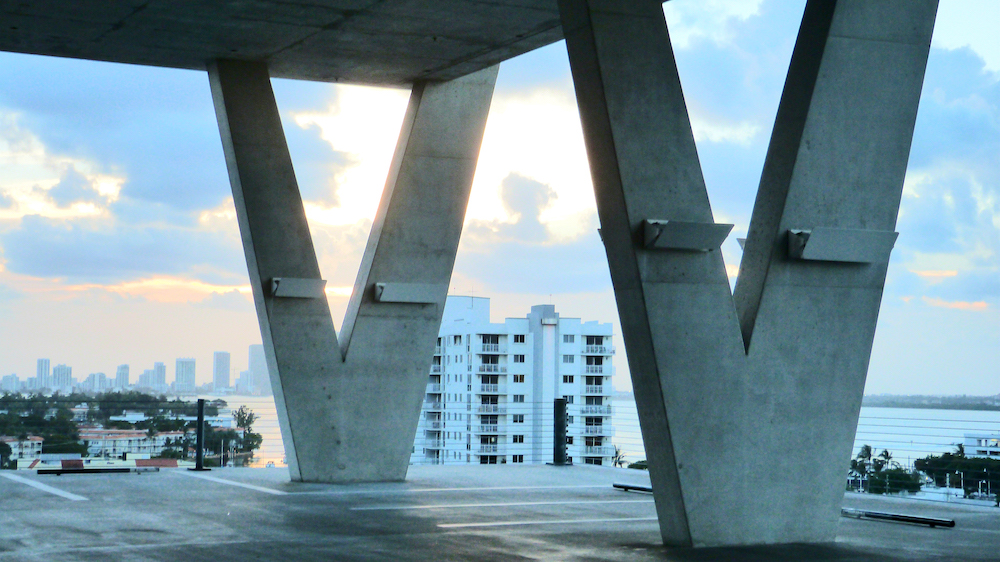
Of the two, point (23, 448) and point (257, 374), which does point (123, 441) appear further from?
point (257, 374)

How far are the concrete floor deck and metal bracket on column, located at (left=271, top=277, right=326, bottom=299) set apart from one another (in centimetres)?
273

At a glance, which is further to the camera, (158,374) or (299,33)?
(158,374)

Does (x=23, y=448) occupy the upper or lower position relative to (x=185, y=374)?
lower

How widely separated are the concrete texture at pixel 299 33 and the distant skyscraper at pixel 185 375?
6819 cm

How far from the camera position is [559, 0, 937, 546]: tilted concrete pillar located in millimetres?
9898

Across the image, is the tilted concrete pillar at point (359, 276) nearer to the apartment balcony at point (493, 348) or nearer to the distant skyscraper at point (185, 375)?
the distant skyscraper at point (185, 375)

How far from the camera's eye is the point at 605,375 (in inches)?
4405

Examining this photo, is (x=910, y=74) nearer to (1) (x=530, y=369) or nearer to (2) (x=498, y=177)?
Result: (2) (x=498, y=177)

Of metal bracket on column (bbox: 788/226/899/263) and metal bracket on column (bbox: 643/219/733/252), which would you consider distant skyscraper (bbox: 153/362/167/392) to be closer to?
metal bracket on column (bbox: 643/219/733/252)

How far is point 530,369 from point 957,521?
9644 centimetres

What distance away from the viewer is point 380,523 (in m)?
11.7

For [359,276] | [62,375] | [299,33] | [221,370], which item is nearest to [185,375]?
[221,370]

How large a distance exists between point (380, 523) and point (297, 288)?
561 cm

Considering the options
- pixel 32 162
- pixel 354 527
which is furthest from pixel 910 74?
pixel 32 162
